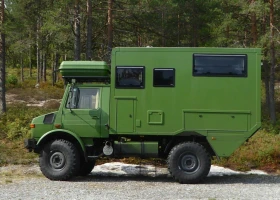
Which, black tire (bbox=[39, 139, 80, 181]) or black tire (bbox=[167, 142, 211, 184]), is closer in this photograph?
black tire (bbox=[167, 142, 211, 184])

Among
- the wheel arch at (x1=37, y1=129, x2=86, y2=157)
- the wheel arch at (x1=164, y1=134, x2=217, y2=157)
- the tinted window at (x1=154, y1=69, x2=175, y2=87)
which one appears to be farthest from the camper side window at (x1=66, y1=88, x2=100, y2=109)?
the wheel arch at (x1=164, y1=134, x2=217, y2=157)

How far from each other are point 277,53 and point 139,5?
8543 millimetres

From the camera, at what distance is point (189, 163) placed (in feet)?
38.0

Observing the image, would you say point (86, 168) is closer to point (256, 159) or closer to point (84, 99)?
point (84, 99)

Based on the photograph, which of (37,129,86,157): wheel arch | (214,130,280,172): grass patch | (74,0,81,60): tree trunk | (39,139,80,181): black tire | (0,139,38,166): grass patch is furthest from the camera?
(74,0,81,60): tree trunk

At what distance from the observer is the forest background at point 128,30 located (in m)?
21.2

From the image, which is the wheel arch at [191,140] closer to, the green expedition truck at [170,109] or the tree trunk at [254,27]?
the green expedition truck at [170,109]

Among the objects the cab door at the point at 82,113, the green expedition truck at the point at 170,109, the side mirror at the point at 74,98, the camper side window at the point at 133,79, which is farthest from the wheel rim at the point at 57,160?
the camper side window at the point at 133,79

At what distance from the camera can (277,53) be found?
2608 cm

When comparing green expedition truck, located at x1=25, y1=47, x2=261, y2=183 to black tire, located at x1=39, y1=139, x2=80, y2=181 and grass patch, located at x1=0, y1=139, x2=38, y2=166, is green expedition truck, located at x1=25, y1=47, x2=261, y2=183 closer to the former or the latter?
black tire, located at x1=39, y1=139, x2=80, y2=181

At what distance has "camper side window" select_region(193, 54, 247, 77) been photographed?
11516mm

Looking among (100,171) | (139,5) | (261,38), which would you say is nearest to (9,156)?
(100,171)

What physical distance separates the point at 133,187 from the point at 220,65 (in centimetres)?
375

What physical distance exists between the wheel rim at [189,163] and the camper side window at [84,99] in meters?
2.61
